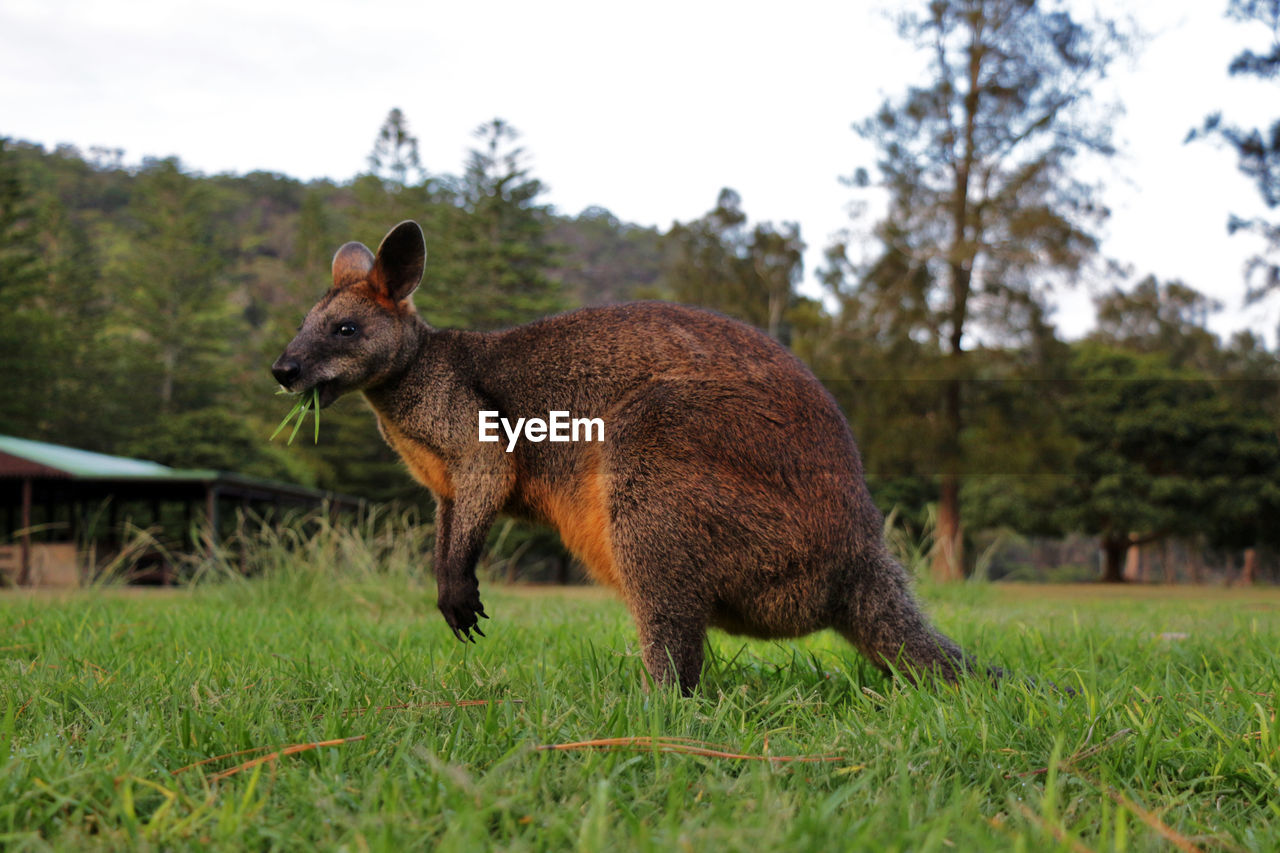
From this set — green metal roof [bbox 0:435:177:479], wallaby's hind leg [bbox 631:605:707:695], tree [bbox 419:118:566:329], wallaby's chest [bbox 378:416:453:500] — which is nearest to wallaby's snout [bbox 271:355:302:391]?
wallaby's chest [bbox 378:416:453:500]

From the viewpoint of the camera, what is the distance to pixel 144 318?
137 feet

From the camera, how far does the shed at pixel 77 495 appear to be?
Answer: 691 inches

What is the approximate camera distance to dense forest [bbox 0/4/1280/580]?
2277 centimetres

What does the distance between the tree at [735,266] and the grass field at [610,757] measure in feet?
118

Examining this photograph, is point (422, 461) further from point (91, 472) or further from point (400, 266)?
point (91, 472)

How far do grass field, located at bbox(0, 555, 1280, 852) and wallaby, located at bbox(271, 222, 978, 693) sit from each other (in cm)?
26

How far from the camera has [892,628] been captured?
2871 mm

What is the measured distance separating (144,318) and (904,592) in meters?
45.5

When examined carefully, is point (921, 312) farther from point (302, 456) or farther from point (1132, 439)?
point (302, 456)

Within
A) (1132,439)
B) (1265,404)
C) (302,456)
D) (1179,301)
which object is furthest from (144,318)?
(1179,301)

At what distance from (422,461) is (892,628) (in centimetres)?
181

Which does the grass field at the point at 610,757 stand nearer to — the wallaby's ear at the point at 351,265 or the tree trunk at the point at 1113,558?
the wallaby's ear at the point at 351,265

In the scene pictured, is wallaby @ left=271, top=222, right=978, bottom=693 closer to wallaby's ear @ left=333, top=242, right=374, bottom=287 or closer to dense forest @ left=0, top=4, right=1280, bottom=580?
wallaby's ear @ left=333, top=242, right=374, bottom=287

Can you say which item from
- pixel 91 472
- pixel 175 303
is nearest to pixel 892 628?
pixel 91 472
